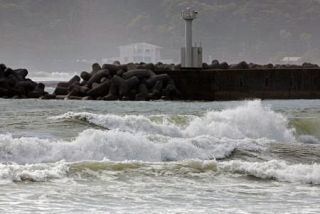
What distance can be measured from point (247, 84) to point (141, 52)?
68950mm

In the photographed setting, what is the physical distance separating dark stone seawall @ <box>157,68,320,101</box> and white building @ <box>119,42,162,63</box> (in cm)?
6523

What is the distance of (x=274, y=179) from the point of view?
1157 centimetres

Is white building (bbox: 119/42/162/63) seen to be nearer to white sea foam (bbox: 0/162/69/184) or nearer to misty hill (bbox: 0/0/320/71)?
misty hill (bbox: 0/0/320/71)

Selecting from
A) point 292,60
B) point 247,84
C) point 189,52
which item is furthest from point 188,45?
point 292,60

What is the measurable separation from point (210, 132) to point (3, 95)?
18133mm

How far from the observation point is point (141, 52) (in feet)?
332

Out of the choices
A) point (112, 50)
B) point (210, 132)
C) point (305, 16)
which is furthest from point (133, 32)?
point (210, 132)

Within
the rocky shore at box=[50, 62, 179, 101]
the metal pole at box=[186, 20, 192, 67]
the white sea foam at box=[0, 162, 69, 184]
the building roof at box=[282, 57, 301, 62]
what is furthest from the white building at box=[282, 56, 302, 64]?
the white sea foam at box=[0, 162, 69, 184]

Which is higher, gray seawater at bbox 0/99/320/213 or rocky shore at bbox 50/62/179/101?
rocky shore at bbox 50/62/179/101

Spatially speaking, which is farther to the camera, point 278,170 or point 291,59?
point 291,59

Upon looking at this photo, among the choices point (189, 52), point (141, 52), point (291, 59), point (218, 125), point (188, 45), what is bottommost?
point (218, 125)

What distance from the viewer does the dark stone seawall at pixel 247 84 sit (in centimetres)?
3219

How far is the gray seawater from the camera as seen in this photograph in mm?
9414

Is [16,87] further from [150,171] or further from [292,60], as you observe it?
[292,60]
